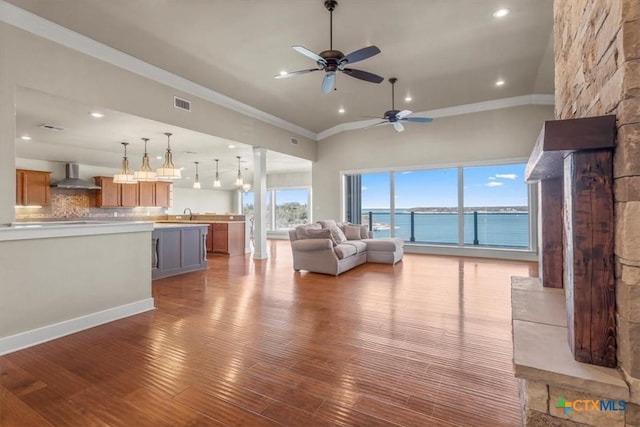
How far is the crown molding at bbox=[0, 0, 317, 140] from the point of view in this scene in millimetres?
3280

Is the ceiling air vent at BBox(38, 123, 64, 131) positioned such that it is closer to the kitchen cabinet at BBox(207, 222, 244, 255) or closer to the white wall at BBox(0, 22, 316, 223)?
the white wall at BBox(0, 22, 316, 223)

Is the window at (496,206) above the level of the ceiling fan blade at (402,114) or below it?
below

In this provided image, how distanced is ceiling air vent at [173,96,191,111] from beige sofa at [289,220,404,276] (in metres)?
2.80

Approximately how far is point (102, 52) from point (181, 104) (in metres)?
1.26

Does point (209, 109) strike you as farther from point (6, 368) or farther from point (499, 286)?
point (499, 286)

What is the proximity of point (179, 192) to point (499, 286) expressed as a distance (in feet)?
35.9

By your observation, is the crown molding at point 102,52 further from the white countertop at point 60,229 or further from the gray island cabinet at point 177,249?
the gray island cabinet at point 177,249

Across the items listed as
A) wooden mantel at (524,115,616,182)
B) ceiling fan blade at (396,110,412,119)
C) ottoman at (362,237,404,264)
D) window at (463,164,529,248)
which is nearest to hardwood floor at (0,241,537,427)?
wooden mantel at (524,115,616,182)

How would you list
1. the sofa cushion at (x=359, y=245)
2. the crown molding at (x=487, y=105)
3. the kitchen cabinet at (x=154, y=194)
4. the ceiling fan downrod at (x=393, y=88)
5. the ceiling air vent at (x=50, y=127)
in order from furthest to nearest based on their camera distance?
the kitchen cabinet at (x=154, y=194) → the crown molding at (x=487, y=105) → the sofa cushion at (x=359, y=245) → the ceiling fan downrod at (x=393, y=88) → the ceiling air vent at (x=50, y=127)

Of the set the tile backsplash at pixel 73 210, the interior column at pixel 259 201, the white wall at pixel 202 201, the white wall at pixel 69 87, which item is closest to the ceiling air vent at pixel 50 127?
the white wall at pixel 69 87

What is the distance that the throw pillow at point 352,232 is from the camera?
6676 mm

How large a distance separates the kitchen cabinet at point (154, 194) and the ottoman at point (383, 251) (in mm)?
7338

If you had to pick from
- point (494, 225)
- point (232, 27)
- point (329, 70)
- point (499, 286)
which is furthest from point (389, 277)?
point (232, 27)

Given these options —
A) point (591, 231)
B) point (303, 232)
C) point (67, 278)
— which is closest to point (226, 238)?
point (303, 232)
